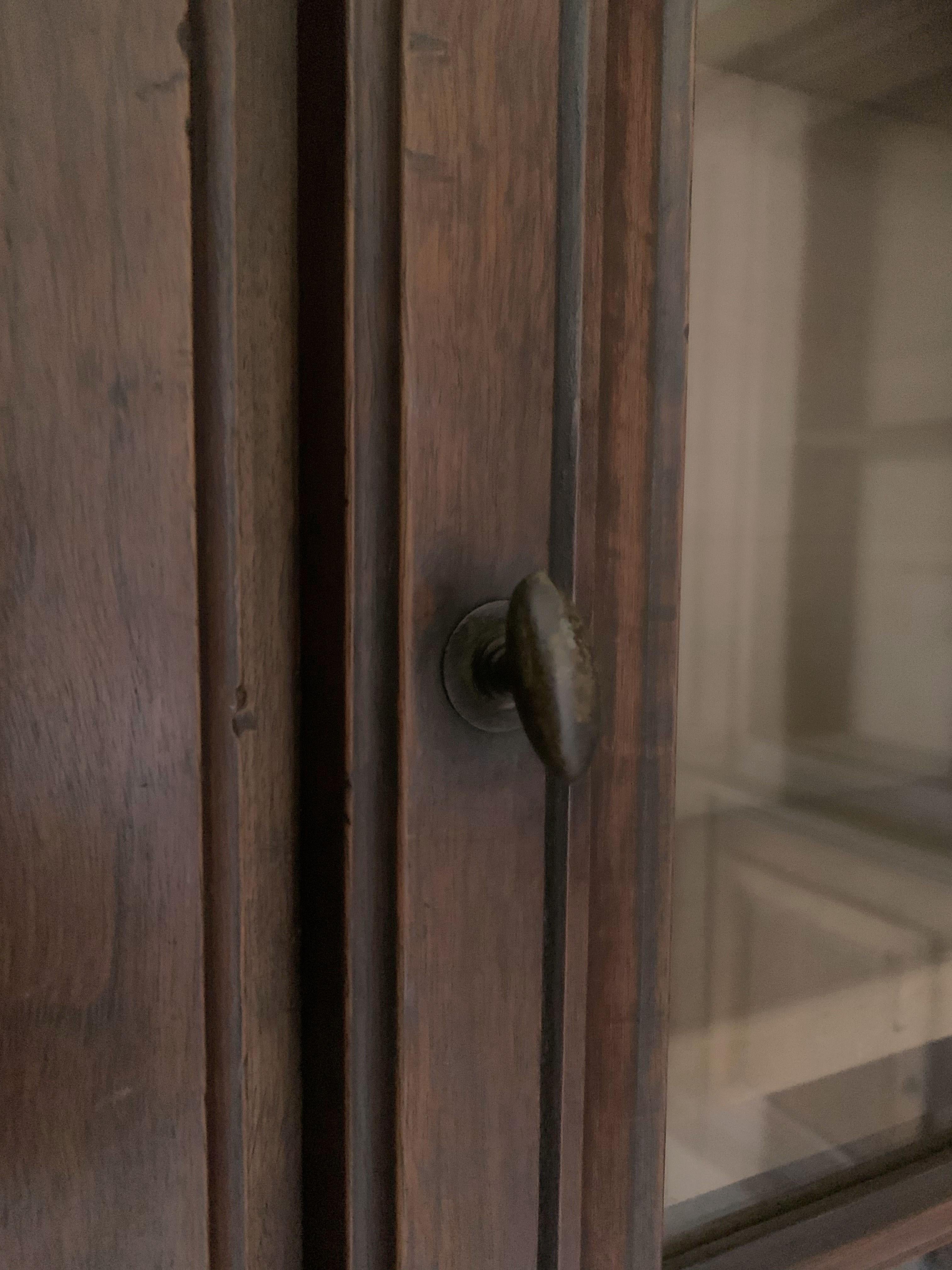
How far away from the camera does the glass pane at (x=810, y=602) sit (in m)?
0.38

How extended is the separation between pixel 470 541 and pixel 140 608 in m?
0.09

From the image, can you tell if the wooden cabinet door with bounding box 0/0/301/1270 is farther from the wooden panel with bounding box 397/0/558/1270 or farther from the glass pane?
the glass pane

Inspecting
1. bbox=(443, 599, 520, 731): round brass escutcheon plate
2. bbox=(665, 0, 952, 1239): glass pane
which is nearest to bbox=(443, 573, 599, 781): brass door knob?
bbox=(443, 599, 520, 731): round brass escutcheon plate

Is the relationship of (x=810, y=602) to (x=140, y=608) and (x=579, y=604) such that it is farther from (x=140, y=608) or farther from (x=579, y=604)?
(x=140, y=608)

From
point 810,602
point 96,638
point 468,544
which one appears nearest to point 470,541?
point 468,544

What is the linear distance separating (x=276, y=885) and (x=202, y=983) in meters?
0.03

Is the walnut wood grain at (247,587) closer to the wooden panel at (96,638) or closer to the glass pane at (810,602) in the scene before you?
the wooden panel at (96,638)

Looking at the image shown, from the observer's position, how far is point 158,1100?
0.82 ft

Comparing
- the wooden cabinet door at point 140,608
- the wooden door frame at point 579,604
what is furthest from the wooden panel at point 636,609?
the wooden cabinet door at point 140,608

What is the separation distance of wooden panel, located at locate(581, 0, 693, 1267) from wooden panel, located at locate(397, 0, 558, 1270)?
3 centimetres

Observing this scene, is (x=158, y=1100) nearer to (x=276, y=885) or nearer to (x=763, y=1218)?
(x=276, y=885)

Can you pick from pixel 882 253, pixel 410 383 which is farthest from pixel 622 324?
pixel 882 253

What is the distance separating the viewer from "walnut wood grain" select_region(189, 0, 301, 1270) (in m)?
0.24

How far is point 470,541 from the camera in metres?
0.26
